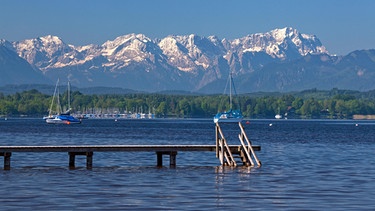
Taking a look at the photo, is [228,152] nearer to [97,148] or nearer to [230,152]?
[230,152]

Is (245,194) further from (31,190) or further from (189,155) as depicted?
(189,155)

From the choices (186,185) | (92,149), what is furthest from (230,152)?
A: (186,185)

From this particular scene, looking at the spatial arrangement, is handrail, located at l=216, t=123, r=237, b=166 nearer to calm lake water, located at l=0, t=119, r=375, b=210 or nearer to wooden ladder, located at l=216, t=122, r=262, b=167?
wooden ladder, located at l=216, t=122, r=262, b=167

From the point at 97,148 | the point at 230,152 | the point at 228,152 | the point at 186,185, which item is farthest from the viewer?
the point at 228,152

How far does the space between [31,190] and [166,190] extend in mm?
6394

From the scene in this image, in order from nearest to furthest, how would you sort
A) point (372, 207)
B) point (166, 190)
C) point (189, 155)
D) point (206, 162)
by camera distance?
point (372, 207)
point (166, 190)
point (206, 162)
point (189, 155)

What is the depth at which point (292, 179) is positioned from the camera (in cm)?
5397

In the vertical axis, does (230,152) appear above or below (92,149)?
below

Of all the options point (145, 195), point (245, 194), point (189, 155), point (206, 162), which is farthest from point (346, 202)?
point (189, 155)

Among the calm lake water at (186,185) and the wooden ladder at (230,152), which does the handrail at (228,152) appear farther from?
the calm lake water at (186,185)

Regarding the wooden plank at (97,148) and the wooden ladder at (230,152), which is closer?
the wooden plank at (97,148)

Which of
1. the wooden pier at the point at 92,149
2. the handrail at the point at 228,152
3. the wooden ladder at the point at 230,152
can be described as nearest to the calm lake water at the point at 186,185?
the wooden pier at the point at 92,149

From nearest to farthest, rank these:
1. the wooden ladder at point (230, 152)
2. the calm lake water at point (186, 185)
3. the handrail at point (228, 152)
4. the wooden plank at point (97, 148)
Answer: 1. the calm lake water at point (186, 185)
2. the wooden plank at point (97, 148)
3. the handrail at point (228, 152)
4. the wooden ladder at point (230, 152)

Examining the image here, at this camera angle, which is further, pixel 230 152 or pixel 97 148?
pixel 230 152
